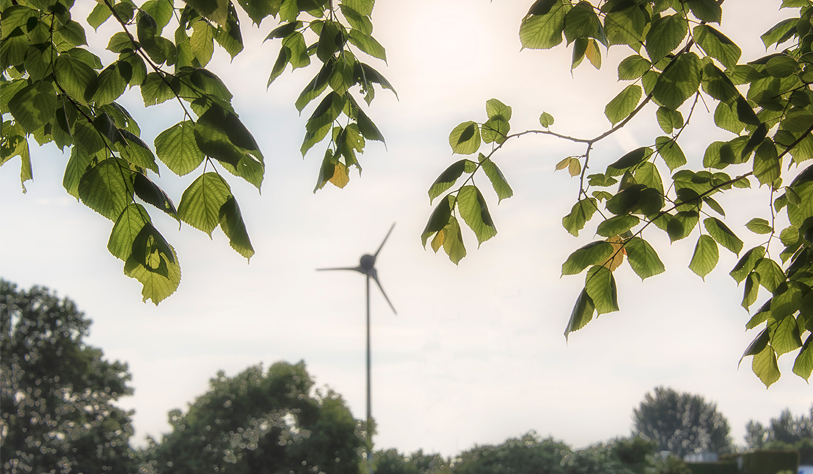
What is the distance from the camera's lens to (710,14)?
1924mm

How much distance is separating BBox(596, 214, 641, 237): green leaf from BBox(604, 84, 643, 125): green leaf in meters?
0.54

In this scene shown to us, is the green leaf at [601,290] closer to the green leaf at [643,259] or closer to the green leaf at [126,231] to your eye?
the green leaf at [643,259]

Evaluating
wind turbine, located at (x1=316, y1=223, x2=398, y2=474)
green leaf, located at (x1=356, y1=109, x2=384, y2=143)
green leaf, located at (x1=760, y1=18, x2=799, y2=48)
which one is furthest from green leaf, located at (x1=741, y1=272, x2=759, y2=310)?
wind turbine, located at (x1=316, y1=223, x2=398, y2=474)

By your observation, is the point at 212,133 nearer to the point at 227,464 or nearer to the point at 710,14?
the point at 710,14

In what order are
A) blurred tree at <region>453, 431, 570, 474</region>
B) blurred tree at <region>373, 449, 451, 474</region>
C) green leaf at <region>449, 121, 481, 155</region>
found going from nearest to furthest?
green leaf at <region>449, 121, 481, 155</region> → blurred tree at <region>373, 449, 451, 474</region> → blurred tree at <region>453, 431, 570, 474</region>

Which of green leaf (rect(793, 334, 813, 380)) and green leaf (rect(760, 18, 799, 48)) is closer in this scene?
green leaf (rect(793, 334, 813, 380))

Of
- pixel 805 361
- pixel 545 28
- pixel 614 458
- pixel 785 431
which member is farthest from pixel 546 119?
pixel 785 431

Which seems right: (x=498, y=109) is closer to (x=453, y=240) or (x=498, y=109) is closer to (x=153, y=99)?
(x=453, y=240)

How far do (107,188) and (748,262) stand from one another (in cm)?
258

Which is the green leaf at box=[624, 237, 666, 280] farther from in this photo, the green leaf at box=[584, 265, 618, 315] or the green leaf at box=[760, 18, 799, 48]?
the green leaf at box=[760, 18, 799, 48]

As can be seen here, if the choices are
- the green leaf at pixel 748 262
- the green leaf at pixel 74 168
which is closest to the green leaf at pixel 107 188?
the green leaf at pixel 74 168

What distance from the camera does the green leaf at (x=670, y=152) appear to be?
2807mm

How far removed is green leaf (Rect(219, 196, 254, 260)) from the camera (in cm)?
186

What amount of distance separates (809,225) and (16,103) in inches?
110
